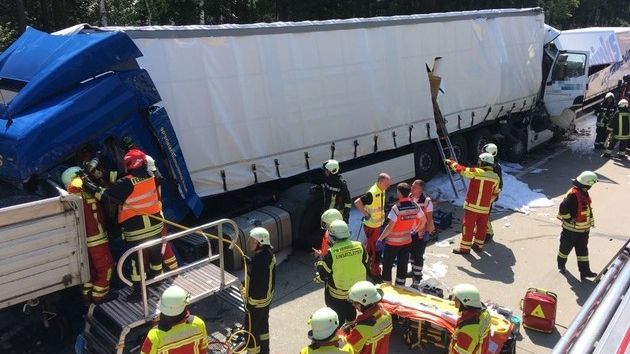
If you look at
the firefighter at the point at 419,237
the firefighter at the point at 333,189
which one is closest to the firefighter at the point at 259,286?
the firefighter at the point at 419,237

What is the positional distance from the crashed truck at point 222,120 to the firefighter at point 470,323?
2.28m

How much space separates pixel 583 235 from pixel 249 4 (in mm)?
20591

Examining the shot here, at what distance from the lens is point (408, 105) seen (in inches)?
422

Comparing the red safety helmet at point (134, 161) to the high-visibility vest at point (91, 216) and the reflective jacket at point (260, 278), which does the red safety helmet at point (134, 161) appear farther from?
the reflective jacket at point (260, 278)

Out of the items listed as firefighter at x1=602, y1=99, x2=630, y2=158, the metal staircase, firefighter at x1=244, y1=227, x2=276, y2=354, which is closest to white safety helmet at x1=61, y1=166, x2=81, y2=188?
the metal staircase

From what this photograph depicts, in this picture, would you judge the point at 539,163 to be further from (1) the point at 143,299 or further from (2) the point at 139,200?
(1) the point at 143,299

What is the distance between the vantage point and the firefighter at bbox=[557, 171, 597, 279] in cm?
740

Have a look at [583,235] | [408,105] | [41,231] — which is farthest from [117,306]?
[408,105]

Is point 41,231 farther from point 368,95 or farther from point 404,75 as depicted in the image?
point 404,75

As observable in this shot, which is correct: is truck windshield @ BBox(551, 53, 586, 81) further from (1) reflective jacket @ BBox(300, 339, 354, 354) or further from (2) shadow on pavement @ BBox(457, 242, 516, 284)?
(1) reflective jacket @ BBox(300, 339, 354, 354)

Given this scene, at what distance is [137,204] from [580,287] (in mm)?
5917

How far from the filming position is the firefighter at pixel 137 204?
5344mm

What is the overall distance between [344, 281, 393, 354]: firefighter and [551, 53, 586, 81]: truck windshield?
12.5 metres

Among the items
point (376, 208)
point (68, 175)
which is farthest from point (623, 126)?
point (68, 175)
